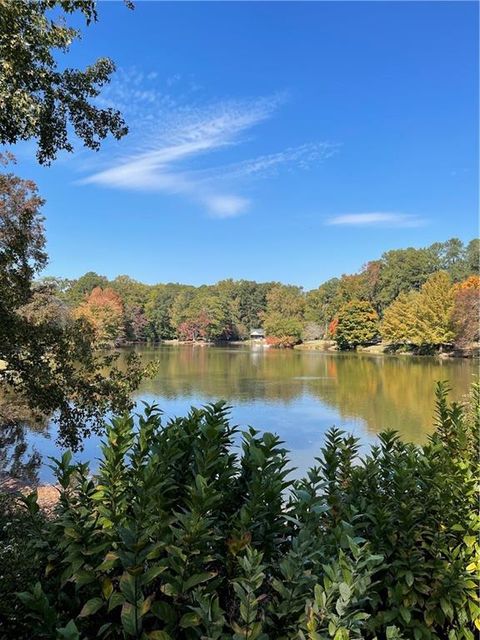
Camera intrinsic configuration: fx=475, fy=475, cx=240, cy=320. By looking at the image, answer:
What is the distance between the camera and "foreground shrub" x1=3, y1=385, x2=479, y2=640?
147 centimetres

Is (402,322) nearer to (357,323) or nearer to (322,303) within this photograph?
(357,323)

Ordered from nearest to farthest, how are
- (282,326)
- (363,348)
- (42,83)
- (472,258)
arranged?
(42,83), (363,348), (472,258), (282,326)

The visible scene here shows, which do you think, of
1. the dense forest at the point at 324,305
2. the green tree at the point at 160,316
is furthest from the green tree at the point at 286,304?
the green tree at the point at 160,316

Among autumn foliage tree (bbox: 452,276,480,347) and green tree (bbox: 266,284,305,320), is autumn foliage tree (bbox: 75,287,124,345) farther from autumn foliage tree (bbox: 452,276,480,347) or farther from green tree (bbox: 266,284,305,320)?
autumn foliage tree (bbox: 452,276,480,347)

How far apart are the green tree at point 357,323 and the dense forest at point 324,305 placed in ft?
0.36

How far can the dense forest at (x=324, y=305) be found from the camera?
42219 mm

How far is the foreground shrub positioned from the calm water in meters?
7.30

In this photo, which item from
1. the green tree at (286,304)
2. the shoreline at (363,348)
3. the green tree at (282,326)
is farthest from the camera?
the green tree at (286,304)

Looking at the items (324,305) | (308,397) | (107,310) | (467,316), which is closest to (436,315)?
(467,316)

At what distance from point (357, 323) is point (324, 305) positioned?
16.6m

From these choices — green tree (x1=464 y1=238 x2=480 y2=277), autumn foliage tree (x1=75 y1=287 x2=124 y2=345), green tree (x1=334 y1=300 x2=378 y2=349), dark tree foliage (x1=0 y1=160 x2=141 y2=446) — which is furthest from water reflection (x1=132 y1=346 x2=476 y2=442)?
green tree (x1=464 y1=238 x2=480 y2=277)

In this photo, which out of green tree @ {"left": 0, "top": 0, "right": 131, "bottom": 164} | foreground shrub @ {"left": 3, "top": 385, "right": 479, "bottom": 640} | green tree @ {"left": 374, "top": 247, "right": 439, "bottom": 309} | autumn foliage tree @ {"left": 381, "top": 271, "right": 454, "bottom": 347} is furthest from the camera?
green tree @ {"left": 374, "top": 247, "right": 439, "bottom": 309}

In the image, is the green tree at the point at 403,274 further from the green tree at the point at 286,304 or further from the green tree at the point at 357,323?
the green tree at the point at 286,304

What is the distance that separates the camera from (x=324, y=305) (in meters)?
69.2
